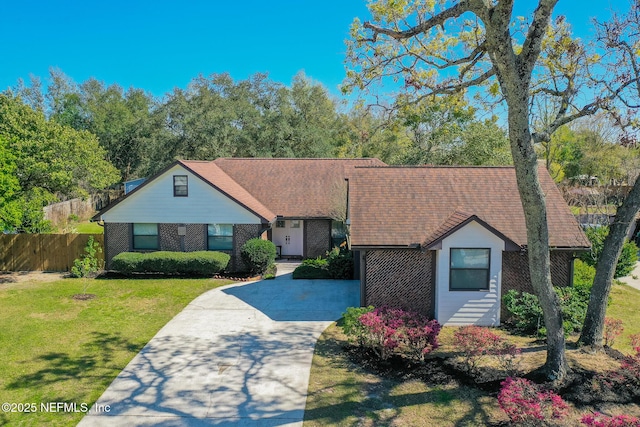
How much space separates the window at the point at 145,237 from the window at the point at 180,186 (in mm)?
1923

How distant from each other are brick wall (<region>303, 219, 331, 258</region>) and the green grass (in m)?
5.83

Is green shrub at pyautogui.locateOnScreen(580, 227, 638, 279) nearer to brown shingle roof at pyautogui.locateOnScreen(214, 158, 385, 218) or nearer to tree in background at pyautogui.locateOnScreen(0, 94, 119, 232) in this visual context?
brown shingle roof at pyautogui.locateOnScreen(214, 158, 385, 218)

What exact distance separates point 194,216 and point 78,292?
18.1 ft

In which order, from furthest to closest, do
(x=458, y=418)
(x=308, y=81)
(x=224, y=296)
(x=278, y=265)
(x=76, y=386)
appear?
(x=308, y=81), (x=278, y=265), (x=224, y=296), (x=76, y=386), (x=458, y=418)

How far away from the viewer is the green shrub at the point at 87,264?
1900 centimetres

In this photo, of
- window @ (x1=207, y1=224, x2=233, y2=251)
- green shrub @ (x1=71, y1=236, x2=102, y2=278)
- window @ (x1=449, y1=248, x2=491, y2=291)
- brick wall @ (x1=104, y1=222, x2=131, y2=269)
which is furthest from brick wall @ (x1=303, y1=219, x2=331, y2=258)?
window @ (x1=449, y1=248, x2=491, y2=291)

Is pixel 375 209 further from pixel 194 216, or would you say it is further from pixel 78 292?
pixel 78 292

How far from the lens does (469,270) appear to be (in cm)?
1338

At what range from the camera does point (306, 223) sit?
74.9 ft

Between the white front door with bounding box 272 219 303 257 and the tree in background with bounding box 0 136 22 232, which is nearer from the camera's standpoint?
the tree in background with bounding box 0 136 22 232

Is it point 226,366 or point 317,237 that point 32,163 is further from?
point 226,366

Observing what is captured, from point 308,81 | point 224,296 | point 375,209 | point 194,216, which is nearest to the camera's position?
point 375,209

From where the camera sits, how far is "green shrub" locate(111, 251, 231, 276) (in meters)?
19.0

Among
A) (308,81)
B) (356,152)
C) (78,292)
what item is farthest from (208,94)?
(78,292)
